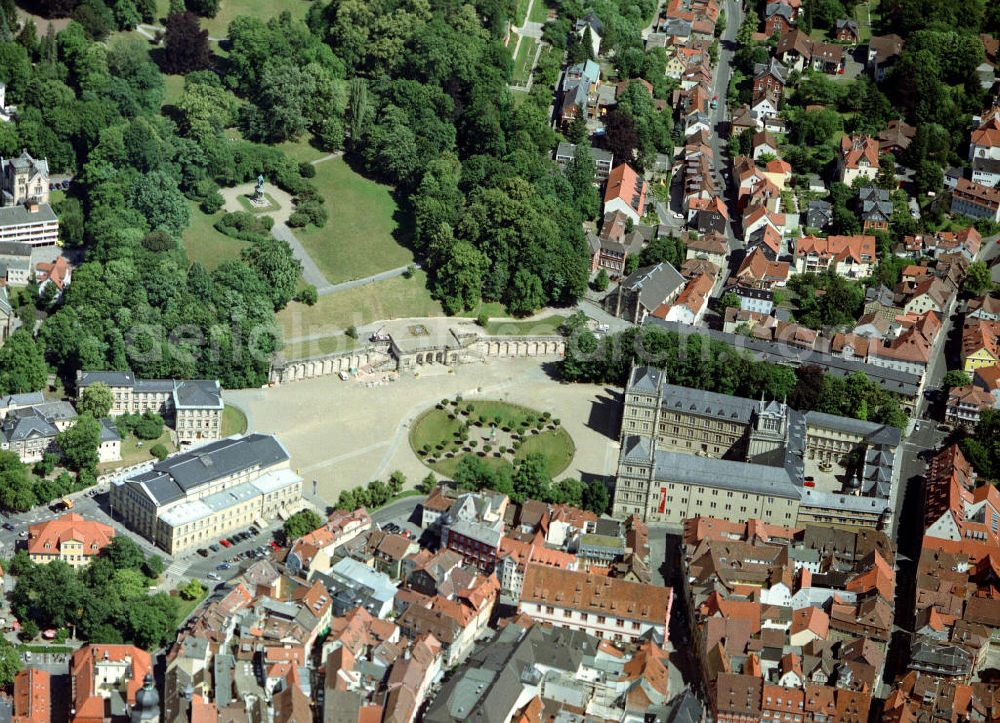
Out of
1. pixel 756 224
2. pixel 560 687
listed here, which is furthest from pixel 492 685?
pixel 756 224

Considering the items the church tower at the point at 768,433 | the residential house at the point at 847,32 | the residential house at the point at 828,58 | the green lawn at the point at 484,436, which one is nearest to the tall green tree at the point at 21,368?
the green lawn at the point at 484,436

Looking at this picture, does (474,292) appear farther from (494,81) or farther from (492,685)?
(492,685)

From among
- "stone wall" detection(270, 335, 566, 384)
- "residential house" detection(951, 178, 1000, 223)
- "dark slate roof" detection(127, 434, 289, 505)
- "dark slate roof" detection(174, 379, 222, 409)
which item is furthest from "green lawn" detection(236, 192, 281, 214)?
"residential house" detection(951, 178, 1000, 223)

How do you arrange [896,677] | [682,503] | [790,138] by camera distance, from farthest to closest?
[790,138], [682,503], [896,677]

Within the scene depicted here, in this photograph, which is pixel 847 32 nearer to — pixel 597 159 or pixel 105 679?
pixel 597 159

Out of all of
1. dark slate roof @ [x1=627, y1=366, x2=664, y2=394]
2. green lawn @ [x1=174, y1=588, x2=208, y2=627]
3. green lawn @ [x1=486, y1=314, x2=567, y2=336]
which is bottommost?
green lawn @ [x1=174, y1=588, x2=208, y2=627]

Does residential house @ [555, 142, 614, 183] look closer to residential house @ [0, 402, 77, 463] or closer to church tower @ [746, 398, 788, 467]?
church tower @ [746, 398, 788, 467]

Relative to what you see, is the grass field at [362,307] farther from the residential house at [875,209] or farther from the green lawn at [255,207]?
the residential house at [875,209]
